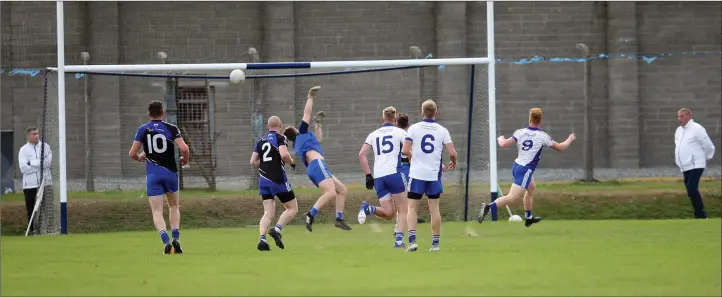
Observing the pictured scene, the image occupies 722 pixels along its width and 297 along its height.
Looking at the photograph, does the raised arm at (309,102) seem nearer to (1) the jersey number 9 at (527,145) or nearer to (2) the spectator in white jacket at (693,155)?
(1) the jersey number 9 at (527,145)

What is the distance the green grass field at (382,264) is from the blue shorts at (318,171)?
0.91 metres

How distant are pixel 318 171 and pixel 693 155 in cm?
724

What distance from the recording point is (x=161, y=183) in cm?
1580

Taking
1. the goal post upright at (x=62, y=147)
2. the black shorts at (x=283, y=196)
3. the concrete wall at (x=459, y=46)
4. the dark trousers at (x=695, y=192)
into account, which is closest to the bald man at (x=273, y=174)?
the black shorts at (x=283, y=196)

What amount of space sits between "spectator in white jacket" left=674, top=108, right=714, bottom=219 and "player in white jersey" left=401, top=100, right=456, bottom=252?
8401 mm

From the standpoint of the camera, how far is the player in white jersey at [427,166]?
15211 mm

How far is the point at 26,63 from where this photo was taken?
30.8 metres

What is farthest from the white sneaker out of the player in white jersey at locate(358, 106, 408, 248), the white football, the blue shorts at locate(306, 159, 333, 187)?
the white football

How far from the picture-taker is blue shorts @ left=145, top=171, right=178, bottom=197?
15.8 metres

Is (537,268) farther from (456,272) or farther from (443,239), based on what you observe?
(443,239)

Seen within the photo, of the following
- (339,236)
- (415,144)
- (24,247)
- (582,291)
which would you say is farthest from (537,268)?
(24,247)

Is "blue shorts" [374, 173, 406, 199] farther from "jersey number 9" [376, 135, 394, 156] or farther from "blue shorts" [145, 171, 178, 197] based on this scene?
"blue shorts" [145, 171, 178, 197]

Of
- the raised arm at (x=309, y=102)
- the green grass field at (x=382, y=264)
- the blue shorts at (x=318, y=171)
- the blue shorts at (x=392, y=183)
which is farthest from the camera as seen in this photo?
the blue shorts at (x=318, y=171)

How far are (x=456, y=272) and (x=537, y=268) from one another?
873 millimetres
